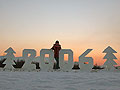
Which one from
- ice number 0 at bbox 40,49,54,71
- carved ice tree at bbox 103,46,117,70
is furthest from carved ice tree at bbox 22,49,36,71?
carved ice tree at bbox 103,46,117,70

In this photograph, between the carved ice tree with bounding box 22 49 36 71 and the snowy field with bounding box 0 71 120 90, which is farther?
the carved ice tree with bounding box 22 49 36 71

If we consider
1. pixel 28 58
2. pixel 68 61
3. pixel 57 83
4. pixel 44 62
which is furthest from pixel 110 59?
pixel 57 83

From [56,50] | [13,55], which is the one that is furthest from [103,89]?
[56,50]

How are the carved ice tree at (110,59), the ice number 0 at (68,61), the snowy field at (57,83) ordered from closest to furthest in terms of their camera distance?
the snowy field at (57,83), the ice number 0 at (68,61), the carved ice tree at (110,59)

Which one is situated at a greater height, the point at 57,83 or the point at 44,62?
the point at 44,62

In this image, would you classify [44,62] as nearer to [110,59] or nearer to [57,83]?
[110,59]

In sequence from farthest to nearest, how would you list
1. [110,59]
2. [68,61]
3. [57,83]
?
[110,59] < [68,61] < [57,83]

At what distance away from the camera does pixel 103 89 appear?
3.84 metres

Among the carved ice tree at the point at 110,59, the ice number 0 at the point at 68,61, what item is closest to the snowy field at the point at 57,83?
the ice number 0 at the point at 68,61

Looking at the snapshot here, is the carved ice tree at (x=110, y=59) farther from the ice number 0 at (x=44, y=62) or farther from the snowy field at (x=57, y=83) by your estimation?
the snowy field at (x=57, y=83)

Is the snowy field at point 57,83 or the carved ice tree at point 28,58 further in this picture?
the carved ice tree at point 28,58

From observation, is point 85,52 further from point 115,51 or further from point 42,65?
point 42,65

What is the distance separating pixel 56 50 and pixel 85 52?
310 centimetres

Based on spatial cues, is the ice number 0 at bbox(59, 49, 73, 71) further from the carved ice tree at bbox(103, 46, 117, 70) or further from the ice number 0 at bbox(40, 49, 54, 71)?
the carved ice tree at bbox(103, 46, 117, 70)
